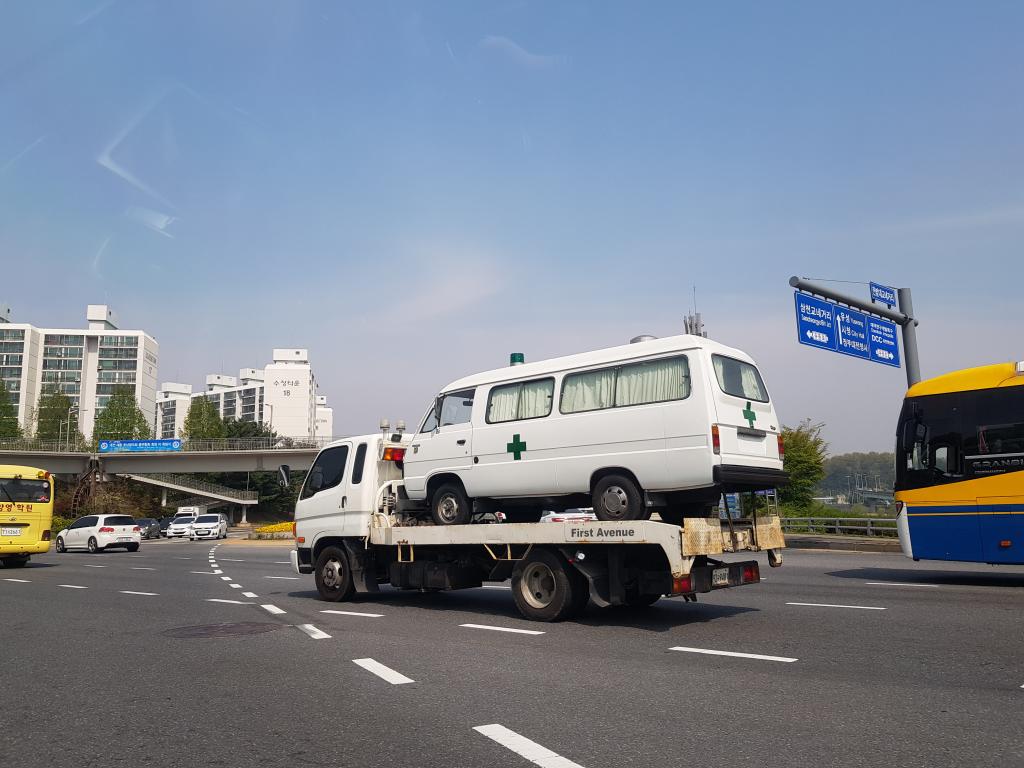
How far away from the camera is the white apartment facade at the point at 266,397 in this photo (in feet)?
554

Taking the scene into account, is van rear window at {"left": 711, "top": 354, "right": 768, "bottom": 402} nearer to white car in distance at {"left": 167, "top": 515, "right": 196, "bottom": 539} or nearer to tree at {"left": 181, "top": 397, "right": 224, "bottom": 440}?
white car in distance at {"left": 167, "top": 515, "right": 196, "bottom": 539}

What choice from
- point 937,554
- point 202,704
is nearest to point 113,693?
point 202,704

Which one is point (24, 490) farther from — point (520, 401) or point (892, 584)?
point (892, 584)

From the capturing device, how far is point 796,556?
2288 cm

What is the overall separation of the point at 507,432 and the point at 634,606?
2.96 meters

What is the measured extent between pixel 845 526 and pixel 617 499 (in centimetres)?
2011

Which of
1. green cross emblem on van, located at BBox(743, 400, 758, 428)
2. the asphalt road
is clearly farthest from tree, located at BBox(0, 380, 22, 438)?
green cross emblem on van, located at BBox(743, 400, 758, 428)

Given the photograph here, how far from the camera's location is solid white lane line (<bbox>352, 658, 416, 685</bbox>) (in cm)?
658

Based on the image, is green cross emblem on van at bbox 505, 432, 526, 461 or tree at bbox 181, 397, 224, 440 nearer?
green cross emblem on van at bbox 505, 432, 526, 461

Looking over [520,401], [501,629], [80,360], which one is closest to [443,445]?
[520,401]

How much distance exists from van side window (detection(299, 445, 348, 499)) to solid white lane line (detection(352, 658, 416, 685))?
534 centimetres

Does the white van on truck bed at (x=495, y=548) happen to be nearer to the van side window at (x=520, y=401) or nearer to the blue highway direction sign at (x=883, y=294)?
the van side window at (x=520, y=401)

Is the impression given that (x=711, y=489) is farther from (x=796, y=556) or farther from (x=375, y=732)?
(x=796, y=556)

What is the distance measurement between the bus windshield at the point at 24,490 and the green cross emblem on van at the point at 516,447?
691 inches
